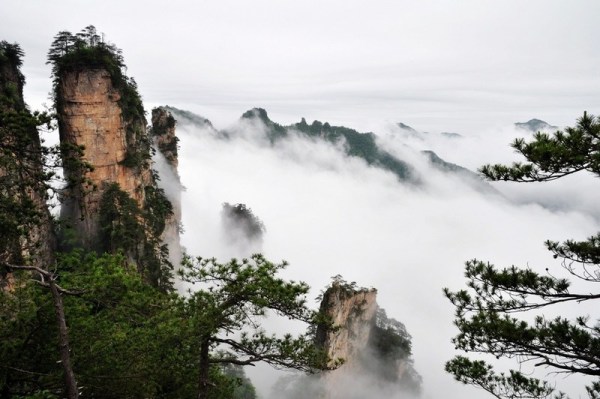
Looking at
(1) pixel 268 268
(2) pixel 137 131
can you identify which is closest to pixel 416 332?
(2) pixel 137 131

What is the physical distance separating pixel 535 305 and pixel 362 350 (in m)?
35.3

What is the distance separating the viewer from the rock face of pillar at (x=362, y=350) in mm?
33281

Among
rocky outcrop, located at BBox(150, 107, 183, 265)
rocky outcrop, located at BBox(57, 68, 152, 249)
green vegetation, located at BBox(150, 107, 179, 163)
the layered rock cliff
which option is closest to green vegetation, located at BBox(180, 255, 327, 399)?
the layered rock cliff

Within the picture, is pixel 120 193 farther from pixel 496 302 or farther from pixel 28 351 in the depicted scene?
pixel 496 302

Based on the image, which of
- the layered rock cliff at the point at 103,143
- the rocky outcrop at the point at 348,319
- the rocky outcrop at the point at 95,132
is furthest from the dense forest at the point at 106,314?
the rocky outcrop at the point at 348,319

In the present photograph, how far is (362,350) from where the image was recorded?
40.3 metres

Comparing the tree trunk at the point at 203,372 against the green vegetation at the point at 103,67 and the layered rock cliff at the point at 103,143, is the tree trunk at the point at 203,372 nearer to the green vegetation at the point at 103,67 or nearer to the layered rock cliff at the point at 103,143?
the layered rock cliff at the point at 103,143

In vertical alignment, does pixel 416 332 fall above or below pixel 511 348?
below

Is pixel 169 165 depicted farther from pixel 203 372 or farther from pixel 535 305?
pixel 535 305

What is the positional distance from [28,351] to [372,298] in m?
31.9

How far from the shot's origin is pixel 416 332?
4363 inches

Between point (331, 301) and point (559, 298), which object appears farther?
point (331, 301)

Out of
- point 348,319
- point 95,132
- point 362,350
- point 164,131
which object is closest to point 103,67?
point 95,132

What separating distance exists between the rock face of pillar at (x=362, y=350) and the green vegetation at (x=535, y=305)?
75.3ft
